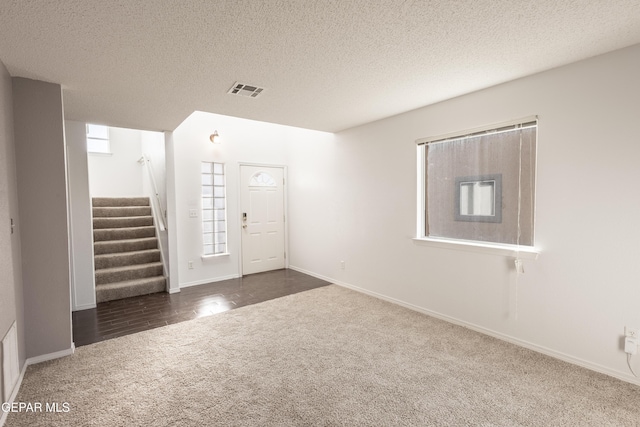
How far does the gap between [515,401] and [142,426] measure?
2.36 meters

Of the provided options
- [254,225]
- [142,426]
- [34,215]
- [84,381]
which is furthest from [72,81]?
[254,225]

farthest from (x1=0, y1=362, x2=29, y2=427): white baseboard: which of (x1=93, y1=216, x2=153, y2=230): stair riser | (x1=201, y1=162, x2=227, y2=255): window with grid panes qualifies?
(x1=93, y1=216, x2=153, y2=230): stair riser

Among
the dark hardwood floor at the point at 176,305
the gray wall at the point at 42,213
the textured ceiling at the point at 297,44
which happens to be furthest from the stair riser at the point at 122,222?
the gray wall at the point at 42,213

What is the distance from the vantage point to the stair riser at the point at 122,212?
17.6 feet

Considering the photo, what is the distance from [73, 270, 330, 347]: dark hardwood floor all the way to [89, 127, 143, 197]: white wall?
11.3ft

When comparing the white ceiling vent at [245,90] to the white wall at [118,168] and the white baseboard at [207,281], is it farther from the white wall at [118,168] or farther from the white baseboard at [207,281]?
the white wall at [118,168]

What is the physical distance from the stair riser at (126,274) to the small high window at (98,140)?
11.0ft

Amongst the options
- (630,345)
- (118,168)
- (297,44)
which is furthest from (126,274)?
(630,345)

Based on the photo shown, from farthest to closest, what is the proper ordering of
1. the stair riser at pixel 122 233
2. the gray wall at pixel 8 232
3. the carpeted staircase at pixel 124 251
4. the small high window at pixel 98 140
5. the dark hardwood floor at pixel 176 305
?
the small high window at pixel 98 140
the stair riser at pixel 122 233
the carpeted staircase at pixel 124 251
the dark hardwood floor at pixel 176 305
the gray wall at pixel 8 232

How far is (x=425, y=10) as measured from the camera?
1684 mm

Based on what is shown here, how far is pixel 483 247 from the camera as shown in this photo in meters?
2.91

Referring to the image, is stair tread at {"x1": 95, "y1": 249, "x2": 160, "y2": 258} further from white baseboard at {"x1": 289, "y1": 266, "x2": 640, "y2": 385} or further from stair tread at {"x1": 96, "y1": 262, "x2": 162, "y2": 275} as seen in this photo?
white baseboard at {"x1": 289, "y1": 266, "x2": 640, "y2": 385}

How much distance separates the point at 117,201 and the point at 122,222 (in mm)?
778

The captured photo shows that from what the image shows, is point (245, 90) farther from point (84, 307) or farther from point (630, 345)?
point (630, 345)
